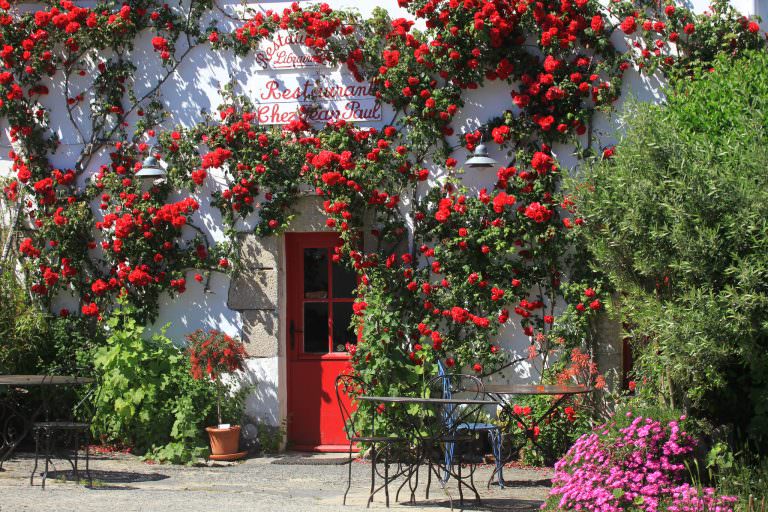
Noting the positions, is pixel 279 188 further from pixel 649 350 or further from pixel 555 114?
pixel 649 350

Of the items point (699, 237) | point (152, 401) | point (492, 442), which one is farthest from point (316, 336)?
point (699, 237)

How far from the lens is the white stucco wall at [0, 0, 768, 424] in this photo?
28.6ft

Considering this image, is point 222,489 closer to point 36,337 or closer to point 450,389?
point 450,389

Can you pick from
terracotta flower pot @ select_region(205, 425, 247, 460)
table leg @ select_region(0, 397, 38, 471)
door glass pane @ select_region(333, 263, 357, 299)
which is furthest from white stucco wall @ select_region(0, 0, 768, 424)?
table leg @ select_region(0, 397, 38, 471)

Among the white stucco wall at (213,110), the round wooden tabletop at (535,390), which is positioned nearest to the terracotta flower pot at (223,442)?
the white stucco wall at (213,110)

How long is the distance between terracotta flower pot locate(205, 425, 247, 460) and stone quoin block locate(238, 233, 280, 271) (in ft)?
5.02

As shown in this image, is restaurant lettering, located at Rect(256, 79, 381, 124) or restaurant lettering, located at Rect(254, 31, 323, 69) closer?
restaurant lettering, located at Rect(256, 79, 381, 124)

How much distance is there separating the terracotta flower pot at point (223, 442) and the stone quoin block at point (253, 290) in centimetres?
117

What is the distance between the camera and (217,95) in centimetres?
927

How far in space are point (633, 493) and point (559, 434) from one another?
225 centimetres

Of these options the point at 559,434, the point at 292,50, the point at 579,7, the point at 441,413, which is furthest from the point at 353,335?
the point at 579,7

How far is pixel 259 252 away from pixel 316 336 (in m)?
0.97

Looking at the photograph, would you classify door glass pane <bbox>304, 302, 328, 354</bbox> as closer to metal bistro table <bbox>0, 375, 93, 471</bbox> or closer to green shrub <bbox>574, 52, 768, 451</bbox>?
metal bistro table <bbox>0, 375, 93, 471</bbox>

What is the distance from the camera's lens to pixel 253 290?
9.02 metres
